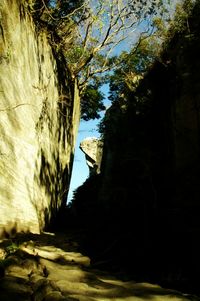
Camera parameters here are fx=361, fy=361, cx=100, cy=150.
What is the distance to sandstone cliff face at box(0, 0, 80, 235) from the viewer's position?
692cm

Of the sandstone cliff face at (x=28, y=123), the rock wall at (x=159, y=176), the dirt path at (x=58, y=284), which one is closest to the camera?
the dirt path at (x=58, y=284)

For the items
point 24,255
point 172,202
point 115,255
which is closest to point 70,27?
point 172,202

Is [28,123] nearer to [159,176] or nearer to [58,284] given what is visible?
[159,176]

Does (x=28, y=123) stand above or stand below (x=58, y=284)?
above

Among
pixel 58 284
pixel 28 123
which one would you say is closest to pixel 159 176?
pixel 28 123

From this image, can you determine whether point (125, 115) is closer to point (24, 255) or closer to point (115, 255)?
point (115, 255)

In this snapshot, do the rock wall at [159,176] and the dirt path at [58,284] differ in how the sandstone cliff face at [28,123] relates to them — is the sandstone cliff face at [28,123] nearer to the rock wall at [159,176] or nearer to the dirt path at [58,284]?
the rock wall at [159,176]

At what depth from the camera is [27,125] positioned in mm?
8281

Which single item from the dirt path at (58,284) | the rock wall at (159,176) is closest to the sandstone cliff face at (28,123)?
the rock wall at (159,176)

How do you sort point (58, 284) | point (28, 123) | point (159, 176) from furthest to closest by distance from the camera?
point (159, 176) < point (28, 123) < point (58, 284)

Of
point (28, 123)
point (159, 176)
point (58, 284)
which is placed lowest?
point (58, 284)

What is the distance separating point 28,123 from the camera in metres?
8.37

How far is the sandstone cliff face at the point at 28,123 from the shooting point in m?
6.92

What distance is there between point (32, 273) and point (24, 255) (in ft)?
2.17
